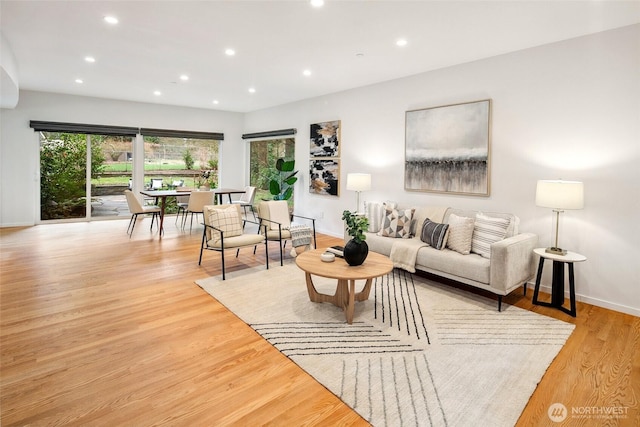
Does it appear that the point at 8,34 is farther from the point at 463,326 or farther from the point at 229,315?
the point at 463,326

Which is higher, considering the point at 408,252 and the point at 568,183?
the point at 568,183

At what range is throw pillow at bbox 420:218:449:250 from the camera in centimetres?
389

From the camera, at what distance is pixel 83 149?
7500 mm

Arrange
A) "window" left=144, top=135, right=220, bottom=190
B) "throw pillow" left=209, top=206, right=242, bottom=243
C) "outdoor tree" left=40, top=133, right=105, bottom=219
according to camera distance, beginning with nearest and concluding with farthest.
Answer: "throw pillow" left=209, top=206, right=242, bottom=243 → "outdoor tree" left=40, top=133, right=105, bottom=219 → "window" left=144, top=135, right=220, bottom=190

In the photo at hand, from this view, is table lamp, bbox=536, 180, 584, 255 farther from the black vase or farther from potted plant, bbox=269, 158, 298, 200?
potted plant, bbox=269, 158, 298, 200

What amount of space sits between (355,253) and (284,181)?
14.9 ft

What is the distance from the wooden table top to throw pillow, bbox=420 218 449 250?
86cm

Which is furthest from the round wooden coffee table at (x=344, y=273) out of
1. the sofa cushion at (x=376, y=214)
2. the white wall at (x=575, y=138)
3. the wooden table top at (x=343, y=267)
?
the white wall at (x=575, y=138)

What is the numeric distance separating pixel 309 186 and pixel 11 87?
15.7 feet

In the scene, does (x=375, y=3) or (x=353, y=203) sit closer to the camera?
(x=375, y=3)

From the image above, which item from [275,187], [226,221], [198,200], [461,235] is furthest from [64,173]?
[461,235]

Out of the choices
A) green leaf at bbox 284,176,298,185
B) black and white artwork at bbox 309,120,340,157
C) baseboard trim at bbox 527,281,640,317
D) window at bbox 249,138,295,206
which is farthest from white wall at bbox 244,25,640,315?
window at bbox 249,138,295,206

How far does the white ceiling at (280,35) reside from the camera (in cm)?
303

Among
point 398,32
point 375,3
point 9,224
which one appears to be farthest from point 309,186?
point 9,224
